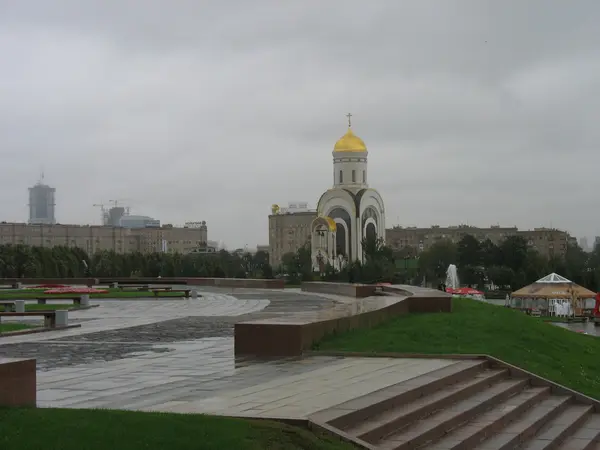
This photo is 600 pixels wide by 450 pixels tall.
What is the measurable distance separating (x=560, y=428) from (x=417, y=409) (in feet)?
7.33

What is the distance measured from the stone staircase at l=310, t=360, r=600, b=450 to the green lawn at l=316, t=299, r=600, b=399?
78 centimetres

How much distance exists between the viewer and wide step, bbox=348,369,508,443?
284 inches

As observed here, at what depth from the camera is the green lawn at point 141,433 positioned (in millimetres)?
5930

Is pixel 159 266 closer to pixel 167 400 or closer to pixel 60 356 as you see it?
pixel 60 356

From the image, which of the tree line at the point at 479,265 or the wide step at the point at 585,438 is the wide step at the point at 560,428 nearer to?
the wide step at the point at 585,438

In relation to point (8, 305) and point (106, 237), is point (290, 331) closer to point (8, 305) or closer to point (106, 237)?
point (8, 305)

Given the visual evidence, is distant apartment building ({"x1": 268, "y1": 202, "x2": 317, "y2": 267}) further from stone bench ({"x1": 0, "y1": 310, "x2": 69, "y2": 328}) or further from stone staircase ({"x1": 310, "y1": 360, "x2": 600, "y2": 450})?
stone staircase ({"x1": 310, "y1": 360, "x2": 600, "y2": 450})

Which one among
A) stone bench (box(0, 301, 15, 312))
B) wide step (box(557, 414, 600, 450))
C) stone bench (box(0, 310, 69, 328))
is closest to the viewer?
wide step (box(557, 414, 600, 450))

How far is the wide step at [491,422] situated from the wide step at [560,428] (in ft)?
1.04

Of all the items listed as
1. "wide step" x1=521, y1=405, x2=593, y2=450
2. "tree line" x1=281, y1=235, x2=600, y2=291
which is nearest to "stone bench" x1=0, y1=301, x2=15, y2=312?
"wide step" x1=521, y1=405, x2=593, y2=450

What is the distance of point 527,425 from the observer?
9.06m

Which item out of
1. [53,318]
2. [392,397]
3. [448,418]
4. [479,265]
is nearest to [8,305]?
[53,318]

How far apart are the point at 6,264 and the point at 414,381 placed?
49422mm

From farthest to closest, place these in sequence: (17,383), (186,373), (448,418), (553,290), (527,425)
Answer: (553,290) < (186,373) < (527,425) < (448,418) < (17,383)
